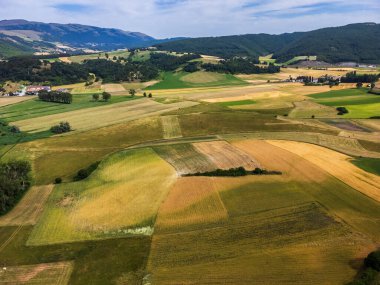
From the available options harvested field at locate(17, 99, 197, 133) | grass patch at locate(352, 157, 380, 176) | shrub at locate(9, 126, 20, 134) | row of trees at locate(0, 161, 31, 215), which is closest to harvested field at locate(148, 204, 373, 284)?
grass patch at locate(352, 157, 380, 176)

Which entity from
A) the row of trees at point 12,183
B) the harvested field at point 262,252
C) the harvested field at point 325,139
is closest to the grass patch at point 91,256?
the harvested field at point 262,252

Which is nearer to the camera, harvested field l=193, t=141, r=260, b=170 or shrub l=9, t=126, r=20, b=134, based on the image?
harvested field l=193, t=141, r=260, b=170

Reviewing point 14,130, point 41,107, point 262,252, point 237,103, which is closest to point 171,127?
point 14,130

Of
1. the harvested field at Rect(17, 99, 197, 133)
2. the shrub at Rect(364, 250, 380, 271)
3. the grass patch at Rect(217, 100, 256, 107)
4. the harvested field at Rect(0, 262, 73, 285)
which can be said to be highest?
the grass patch at Rect(217, 100, 256, 107)

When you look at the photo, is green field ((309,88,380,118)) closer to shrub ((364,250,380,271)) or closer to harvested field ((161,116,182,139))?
harvested field ((161,116,182,139))

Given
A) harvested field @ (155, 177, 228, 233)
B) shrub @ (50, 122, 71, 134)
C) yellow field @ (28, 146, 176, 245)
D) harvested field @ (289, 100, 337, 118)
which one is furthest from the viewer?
harvested field @ (289, 100, 337, 118)

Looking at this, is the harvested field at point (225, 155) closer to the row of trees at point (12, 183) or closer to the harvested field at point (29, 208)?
the harvested field at point (29, 208)
